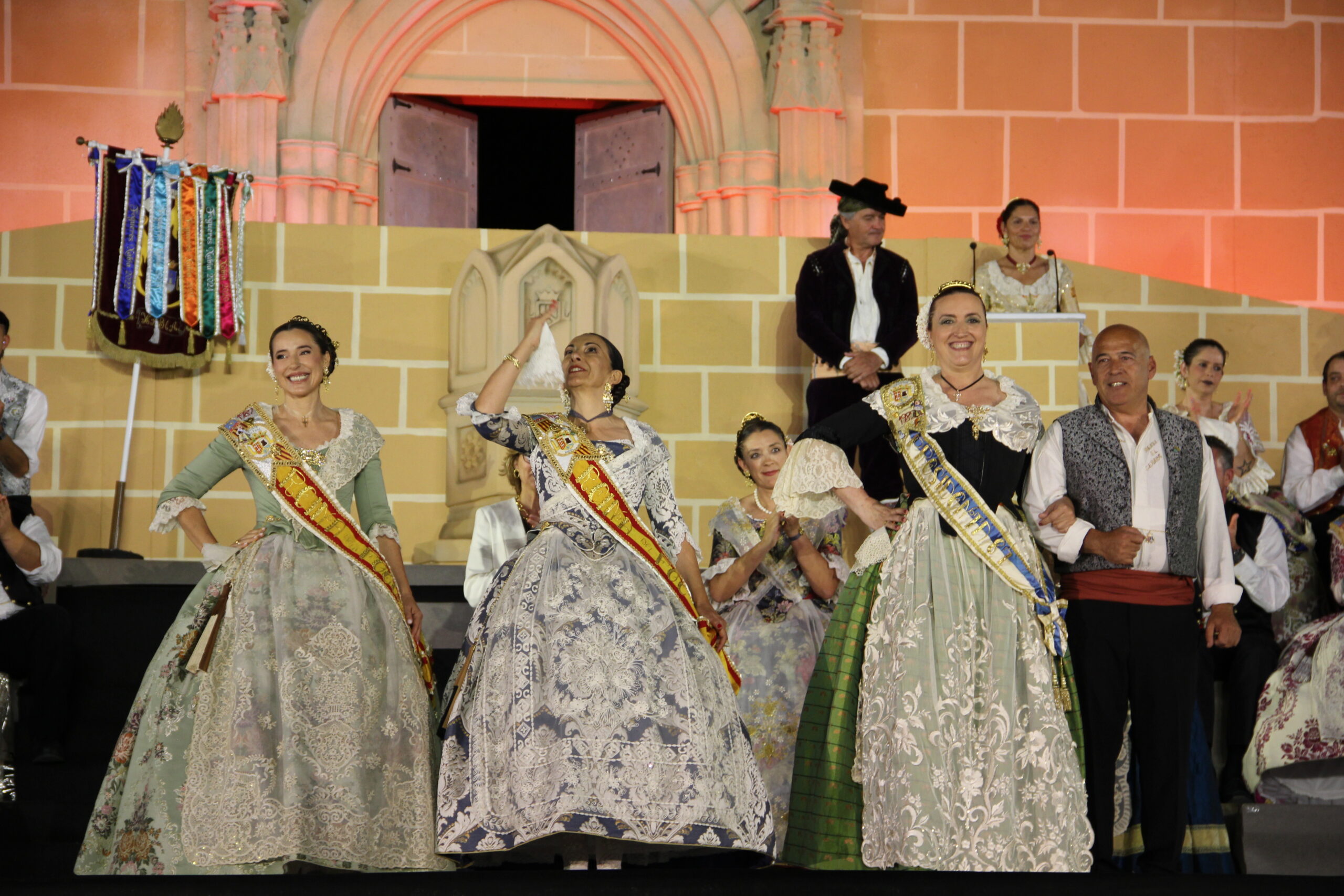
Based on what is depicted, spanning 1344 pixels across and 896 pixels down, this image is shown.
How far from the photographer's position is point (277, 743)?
3.88 meters

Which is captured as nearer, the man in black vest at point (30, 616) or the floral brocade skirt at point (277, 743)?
the floral brocade skirt at point (277, 743)

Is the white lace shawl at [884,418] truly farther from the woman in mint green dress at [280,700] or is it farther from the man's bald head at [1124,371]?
the woman in mint green dress at [280,700]

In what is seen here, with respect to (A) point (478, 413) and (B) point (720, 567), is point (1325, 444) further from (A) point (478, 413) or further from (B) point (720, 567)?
(A) point (478, 413)

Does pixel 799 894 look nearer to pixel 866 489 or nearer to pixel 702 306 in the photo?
pixel 866 489

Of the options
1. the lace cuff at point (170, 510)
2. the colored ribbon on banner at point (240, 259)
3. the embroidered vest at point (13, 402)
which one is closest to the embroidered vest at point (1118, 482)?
the lace cuff at point (170, 510)

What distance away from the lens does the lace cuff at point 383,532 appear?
436cm

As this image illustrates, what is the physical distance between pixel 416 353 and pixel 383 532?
9.46 ft

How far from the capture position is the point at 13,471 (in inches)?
215

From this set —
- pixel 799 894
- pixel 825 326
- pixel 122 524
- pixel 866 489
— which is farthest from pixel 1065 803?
pixel 122 524

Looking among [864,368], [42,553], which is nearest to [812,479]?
[864,368]

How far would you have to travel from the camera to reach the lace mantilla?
422 cm

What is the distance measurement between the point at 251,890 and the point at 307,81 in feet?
24.2

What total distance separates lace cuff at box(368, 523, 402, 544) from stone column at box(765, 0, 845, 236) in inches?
214

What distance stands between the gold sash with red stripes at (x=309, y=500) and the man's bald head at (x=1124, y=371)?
72.6 inches
